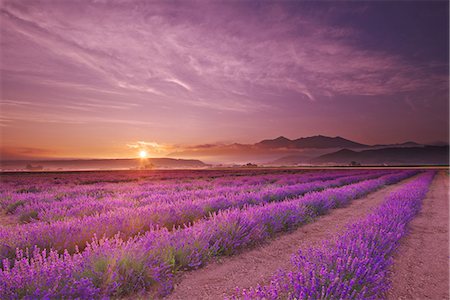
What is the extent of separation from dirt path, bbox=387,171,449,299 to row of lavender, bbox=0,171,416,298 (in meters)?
2.06

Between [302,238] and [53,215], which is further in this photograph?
[53,215]

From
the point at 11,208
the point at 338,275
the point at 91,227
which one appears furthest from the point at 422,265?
the point at 11,208

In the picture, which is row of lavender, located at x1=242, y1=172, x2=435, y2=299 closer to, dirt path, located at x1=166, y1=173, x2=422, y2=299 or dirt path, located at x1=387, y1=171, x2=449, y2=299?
dirt path, located at x1=387, y1=171, x2=449, y2=299

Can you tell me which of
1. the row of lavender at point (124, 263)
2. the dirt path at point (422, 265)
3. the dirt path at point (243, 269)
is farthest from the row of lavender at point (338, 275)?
the row of lavender at point (124, 263)

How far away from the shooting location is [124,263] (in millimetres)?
2715

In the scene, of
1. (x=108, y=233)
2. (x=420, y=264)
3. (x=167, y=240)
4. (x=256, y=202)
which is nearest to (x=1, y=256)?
(x=108, y=233)

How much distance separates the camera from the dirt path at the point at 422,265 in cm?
294

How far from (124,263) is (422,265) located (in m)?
3.94

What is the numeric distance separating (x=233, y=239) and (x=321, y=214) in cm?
419

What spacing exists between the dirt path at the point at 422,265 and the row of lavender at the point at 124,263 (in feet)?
6.77

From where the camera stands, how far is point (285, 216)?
5.76 m

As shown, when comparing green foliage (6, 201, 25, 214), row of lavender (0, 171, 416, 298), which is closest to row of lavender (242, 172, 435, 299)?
row of lavender (0, 171, 416, 298)

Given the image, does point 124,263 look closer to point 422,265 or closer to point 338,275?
point 338,275

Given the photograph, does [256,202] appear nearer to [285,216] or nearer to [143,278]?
[285,216]
